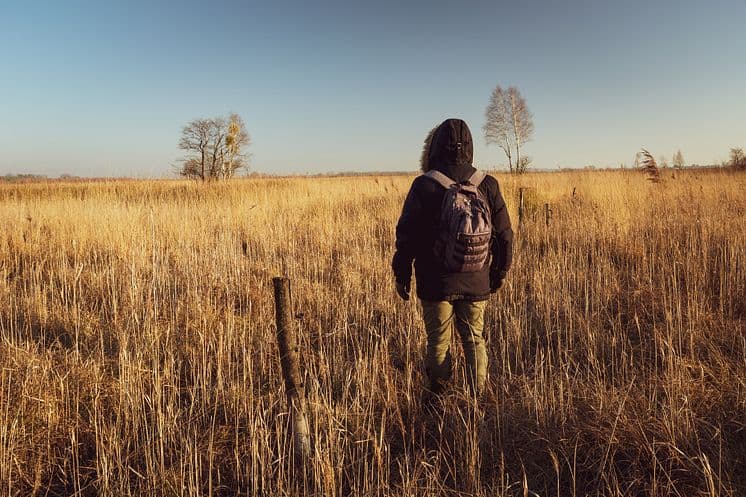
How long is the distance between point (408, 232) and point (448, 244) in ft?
0.76

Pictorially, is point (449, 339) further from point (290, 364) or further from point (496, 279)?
point (290, 364)

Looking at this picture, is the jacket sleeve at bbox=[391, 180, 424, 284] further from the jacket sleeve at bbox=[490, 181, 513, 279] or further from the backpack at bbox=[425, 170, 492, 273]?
the jacket sleeve at bbox=[490, 181, 513, 279]

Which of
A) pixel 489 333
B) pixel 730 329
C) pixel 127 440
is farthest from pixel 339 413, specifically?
pixel 730 329

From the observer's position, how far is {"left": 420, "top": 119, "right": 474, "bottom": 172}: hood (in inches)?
89.0

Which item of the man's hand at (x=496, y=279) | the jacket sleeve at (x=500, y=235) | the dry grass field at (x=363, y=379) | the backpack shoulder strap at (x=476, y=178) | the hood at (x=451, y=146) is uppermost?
the hood at (x=451, y=146)

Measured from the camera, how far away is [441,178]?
7.34 ft

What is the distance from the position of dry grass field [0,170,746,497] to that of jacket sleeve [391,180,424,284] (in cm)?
64

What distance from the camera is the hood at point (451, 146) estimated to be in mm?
2260

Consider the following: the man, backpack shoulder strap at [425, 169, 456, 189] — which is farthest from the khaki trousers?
backpack shoulder strap at [425, 169, 456, 189]

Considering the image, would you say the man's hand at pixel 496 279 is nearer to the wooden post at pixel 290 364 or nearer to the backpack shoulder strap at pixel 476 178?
the backpack shoulder strap at pixel 476 178

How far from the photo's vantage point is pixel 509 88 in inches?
1118

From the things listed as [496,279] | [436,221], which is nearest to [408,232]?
[436,221]

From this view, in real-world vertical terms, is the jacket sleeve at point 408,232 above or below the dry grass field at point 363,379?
above

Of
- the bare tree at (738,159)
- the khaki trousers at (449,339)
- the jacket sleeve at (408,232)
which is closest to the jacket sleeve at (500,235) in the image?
the khaki trousers at (449,339)
